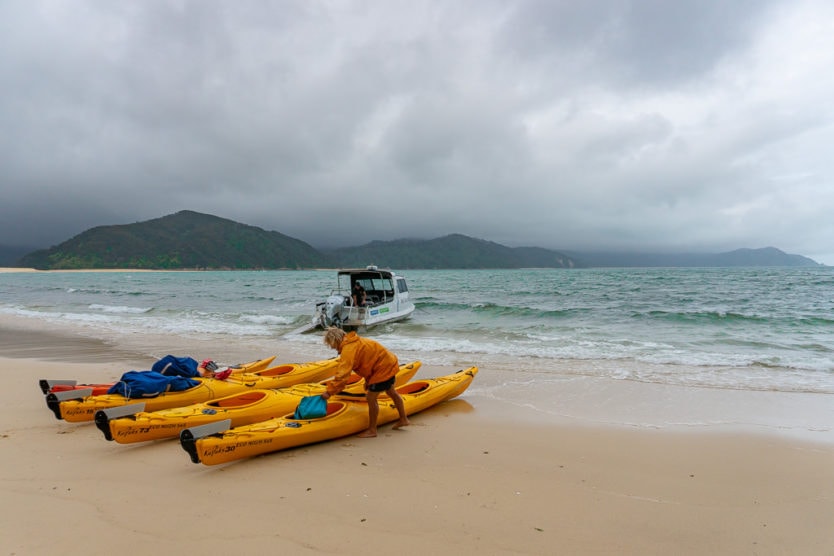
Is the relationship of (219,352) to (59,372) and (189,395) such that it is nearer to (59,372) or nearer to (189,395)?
(59,372)

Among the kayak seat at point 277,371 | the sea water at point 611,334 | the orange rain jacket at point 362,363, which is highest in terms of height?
the orange rain jacket at point 362,363

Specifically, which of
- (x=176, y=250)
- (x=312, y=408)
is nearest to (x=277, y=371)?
(x=312, y=408)

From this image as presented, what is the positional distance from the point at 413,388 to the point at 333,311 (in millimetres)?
11341

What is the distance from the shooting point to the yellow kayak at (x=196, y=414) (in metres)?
5.20

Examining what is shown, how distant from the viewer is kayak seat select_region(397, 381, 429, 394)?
24.2 feet

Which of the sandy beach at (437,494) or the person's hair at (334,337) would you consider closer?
the sandy beach at (437,494)

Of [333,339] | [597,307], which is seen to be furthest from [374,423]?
[597,307]

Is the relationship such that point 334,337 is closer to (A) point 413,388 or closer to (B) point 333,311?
(A) point 413,388

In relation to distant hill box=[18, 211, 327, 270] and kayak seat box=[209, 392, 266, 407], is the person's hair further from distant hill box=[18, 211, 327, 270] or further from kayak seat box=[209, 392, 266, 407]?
distant hill box=[18, 211, 327, 270]

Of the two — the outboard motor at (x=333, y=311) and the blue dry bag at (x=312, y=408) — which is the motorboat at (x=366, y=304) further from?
the blue dry bag at (x=312, y=408)

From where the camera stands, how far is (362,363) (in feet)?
19.4

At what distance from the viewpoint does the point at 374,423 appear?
6.08m

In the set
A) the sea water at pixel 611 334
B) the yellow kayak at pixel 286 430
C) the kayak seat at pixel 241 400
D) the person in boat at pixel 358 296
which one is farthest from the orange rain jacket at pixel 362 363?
the person in boat at pixel 358 296

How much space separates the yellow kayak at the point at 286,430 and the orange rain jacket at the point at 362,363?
0.42 m
